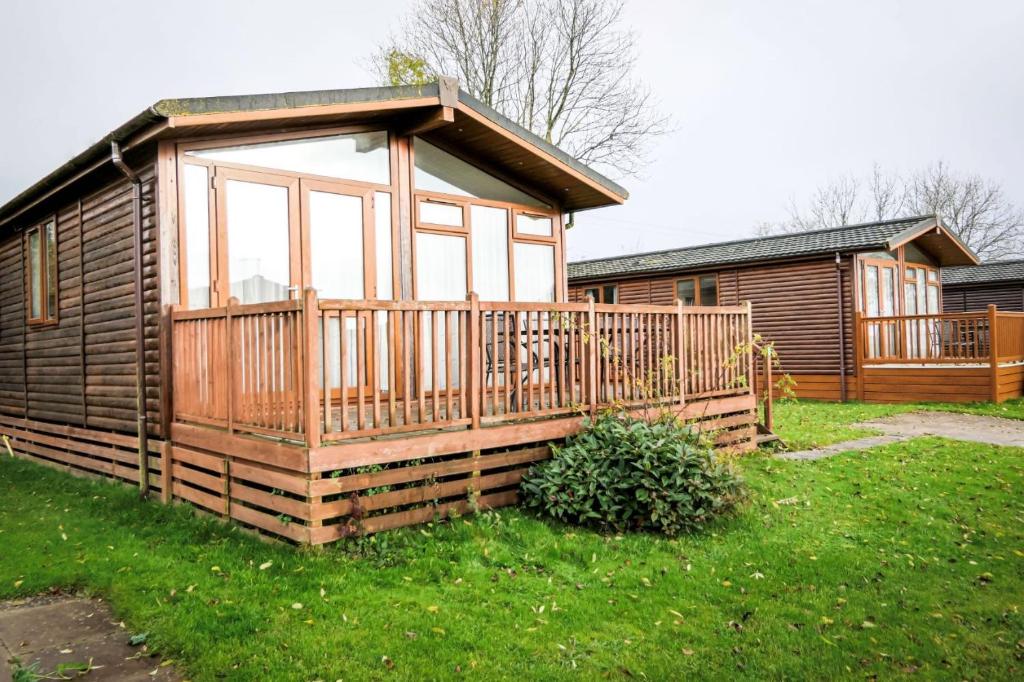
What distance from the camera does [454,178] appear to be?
8453 millimetres

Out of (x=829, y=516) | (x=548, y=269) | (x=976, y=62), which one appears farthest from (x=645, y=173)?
(x=976, y=62)

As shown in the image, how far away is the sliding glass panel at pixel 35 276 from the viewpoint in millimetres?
9195

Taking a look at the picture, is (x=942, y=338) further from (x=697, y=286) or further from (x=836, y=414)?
(x=697, y=286)

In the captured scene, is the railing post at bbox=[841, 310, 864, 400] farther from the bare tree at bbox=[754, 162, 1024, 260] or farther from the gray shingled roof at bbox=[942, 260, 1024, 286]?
the bare tree at bbox=[754, 162, 1024, 260]

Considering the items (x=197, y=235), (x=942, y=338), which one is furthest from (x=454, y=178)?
(x=942, y=338)

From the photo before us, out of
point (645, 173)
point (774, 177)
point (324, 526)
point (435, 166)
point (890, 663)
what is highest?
point (774, 177)

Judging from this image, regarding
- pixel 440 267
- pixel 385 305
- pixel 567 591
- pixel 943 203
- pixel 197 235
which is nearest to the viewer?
pixel 567 591

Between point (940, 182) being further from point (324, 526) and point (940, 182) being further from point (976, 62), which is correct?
point (324, 526)

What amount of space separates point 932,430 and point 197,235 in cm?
1008

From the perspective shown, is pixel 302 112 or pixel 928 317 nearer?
pixel 302 112

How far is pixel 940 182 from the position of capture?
38531mm

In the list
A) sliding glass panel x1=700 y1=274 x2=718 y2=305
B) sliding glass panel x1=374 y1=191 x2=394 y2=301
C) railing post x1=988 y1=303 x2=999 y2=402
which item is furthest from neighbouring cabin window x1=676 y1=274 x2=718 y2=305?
sliding glass panel x1=374 y1=191 x2=394 y2=301

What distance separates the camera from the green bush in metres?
5.29

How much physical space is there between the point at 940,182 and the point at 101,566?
43.9 m
